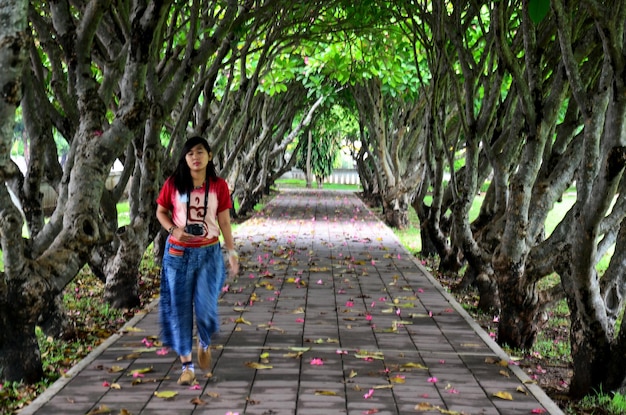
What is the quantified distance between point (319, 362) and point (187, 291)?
1.26 m

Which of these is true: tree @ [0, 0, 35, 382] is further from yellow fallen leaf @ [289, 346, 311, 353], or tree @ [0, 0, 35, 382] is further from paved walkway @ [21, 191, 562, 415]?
yellow fallen leaf @ [289, 346, 311, 353]

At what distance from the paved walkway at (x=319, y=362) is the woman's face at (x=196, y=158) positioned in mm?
1510

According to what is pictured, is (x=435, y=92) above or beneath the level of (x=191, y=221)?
above

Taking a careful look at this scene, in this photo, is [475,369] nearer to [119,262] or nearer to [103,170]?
[103,170]

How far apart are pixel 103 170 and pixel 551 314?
6696mm

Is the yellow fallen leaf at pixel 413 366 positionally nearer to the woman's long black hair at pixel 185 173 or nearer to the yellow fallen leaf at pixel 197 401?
the yellow fallen leaf at pixel 197 401

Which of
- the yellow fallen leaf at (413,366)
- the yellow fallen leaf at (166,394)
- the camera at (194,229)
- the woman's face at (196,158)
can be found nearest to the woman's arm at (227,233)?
the camera at (194,229)

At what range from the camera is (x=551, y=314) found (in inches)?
418

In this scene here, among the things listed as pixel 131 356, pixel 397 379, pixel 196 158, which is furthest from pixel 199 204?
pixel 397 379

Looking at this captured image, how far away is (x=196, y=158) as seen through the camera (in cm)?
542

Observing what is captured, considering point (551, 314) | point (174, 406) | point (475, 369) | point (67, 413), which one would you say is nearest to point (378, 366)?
point (475, 369)

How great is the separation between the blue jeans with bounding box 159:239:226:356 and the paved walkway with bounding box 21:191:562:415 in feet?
1.10

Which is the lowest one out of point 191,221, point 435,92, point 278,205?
point 278,205

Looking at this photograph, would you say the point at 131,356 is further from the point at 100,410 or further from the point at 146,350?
the point at 100,410
